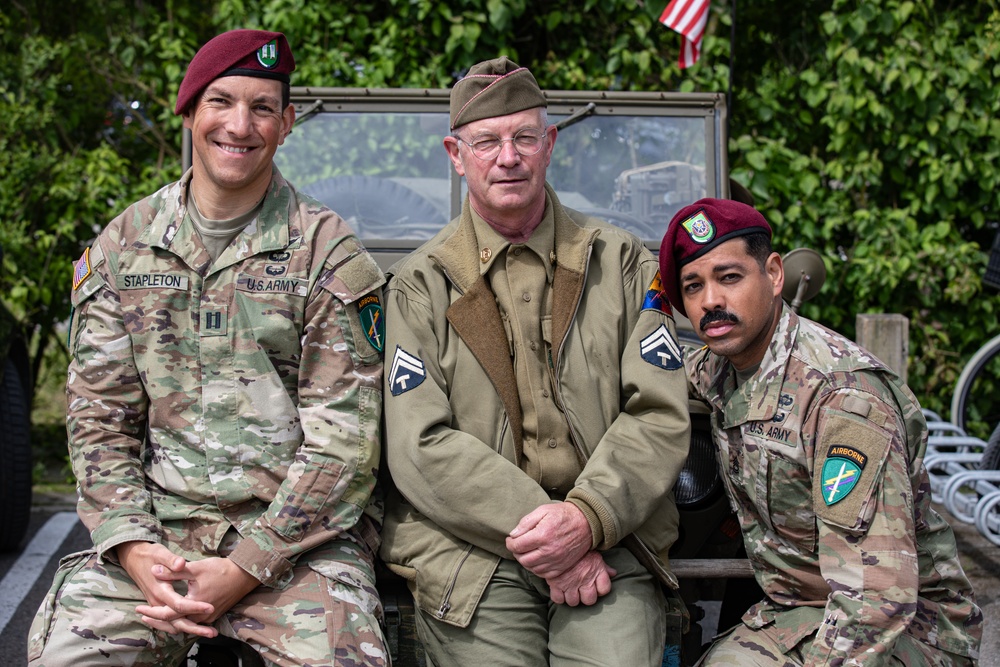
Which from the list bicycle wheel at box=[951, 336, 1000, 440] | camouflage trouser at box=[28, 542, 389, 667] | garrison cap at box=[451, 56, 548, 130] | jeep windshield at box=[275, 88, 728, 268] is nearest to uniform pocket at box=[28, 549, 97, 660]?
camouflage trouser at box=[28, 542, 389, 667]

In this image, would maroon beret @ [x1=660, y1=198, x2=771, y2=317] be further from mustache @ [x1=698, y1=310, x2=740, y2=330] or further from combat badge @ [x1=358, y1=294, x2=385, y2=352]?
combat badge @ [x1=358, y1=294, x2=385, y2=352]

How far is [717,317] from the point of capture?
7.91 ft

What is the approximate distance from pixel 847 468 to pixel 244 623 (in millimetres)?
1316

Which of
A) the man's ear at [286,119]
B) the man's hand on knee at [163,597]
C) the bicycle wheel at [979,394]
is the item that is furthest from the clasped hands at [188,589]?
the bicycle wheel at [979,394]

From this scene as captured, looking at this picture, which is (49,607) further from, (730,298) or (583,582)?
(730,298)

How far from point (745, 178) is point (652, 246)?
221 centimetres

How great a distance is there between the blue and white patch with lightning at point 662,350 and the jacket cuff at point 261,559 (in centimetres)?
94

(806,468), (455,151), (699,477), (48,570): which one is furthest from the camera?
(48,570)

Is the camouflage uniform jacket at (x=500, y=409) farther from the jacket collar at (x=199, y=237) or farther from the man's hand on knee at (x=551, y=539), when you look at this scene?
the jacket collar at (x=199, y=237)

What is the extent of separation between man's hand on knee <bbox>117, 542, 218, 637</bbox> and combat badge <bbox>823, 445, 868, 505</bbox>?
1316 mm

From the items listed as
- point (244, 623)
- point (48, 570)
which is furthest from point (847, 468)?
point (48, 570)

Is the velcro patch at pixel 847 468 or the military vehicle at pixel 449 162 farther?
the military vehicle at pixel 449 162

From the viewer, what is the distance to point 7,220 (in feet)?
19.6

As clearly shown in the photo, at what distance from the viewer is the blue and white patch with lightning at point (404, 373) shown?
2.43m
